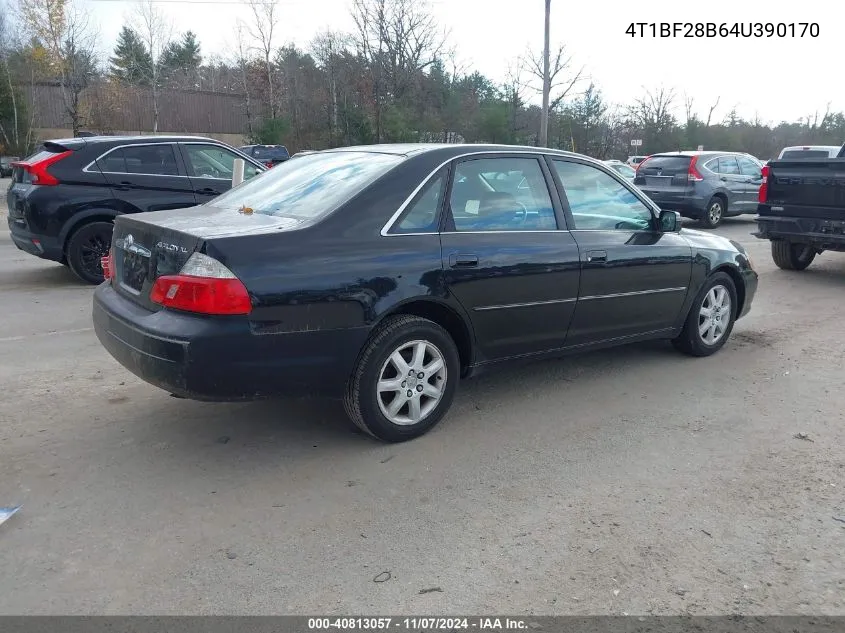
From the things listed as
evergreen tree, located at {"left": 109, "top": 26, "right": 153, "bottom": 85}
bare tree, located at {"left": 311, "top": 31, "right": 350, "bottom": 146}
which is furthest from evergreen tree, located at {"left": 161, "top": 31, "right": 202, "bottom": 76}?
bare tree, located at {"left": 311, "top": 31, "right": 350, "bottom": 146}

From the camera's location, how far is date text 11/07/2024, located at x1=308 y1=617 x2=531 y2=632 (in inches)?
99.0

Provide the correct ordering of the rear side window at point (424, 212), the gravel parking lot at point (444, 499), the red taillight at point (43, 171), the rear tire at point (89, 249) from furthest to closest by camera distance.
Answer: the rear tire at point (89, 249), the red taillight at point (43, 171), the rear side window at point (424, 212), the gravel parking lot at point (444, 499)

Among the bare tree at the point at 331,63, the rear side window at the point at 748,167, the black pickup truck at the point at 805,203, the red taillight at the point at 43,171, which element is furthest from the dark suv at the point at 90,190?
the bare tree at the point at 331,63

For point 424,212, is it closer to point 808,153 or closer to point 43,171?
point 43,171

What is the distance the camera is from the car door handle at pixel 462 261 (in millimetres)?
3986

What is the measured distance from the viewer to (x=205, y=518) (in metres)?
3.20

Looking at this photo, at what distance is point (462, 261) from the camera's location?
402 cm

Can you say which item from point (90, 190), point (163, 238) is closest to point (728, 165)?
point (90, 190)

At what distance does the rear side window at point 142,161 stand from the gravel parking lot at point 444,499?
141 inches

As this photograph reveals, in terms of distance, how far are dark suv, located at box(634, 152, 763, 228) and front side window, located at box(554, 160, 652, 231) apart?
11107 millimetres

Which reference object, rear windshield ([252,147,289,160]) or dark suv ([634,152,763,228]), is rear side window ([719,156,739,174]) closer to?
dark suv ([634,152,763,228])

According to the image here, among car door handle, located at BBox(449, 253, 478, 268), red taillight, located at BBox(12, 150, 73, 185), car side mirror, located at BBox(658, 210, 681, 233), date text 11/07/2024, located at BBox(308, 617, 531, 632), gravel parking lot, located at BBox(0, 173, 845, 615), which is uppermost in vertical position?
red taillight, located at BBox(12, 150, 73, 185)

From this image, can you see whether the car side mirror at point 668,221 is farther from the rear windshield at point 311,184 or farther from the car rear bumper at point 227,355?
the car rear bumper at point 227,355

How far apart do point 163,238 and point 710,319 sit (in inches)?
167
